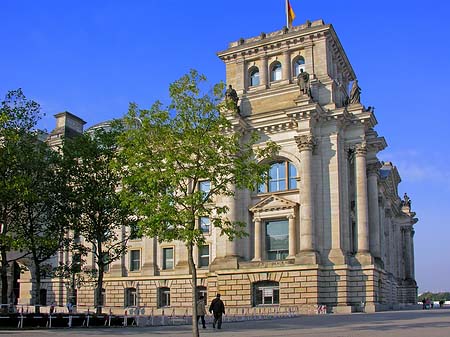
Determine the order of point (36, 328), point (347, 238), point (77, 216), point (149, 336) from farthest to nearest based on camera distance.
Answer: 1. point (347, 238)
2. point (77, 216)
3. point (36, 328)
4. point (149, 336)

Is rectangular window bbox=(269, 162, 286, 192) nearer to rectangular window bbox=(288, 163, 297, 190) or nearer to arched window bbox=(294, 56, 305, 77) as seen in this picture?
rectangular window bbox=(288, 163, 297, 190)

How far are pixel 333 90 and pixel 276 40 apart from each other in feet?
25.2

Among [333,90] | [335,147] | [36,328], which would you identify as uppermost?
[333,90]

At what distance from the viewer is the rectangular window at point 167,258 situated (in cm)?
6135

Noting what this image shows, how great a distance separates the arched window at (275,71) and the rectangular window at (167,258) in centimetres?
1977

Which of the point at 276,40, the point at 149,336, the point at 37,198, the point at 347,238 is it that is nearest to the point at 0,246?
the point at 37,198

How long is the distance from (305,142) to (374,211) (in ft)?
32.6

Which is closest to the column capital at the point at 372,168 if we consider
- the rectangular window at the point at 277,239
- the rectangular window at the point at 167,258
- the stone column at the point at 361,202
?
the stone column at the point at 361,202

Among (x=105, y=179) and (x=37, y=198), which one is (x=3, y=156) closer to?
(x=37, y=198)

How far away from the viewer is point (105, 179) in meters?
41.0

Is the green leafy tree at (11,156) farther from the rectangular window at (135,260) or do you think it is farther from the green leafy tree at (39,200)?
the rectangular window at (135,260)

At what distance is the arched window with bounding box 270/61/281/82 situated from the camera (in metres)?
58.7

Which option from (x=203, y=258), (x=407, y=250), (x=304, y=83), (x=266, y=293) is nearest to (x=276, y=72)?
(x=304, y=83)

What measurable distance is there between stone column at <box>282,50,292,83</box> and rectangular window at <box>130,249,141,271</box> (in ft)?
75.9
